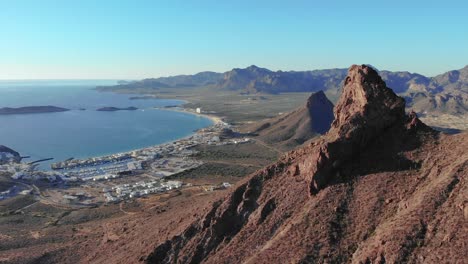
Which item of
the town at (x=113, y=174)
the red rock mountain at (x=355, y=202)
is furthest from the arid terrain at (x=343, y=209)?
the town at (x=113, y=174)

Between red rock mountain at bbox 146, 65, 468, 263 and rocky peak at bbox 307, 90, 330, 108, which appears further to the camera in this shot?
rocky peak at bbox 307, 90, 330, 108

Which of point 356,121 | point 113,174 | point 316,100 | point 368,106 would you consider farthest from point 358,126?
point 316,100

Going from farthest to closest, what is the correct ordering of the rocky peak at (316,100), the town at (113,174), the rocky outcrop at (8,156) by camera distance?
the rocky peak at (316,100), the rocky outcrop at (8,156), the town at (113,174)

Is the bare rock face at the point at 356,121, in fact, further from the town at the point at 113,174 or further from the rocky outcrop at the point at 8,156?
the rocky outcrop at the point at 8,156

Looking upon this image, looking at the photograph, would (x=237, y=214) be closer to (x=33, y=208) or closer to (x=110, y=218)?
(x=110, y=218)

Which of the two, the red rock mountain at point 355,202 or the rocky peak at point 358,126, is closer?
the red rock mountain at point 355,202

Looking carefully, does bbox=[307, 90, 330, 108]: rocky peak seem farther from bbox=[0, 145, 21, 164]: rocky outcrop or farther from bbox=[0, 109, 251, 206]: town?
bbox=[0, 145, 21, 164]: rocky outcrop

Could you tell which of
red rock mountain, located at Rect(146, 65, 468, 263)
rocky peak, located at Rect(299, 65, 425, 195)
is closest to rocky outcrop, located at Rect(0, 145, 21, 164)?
red rock mountain, located at Rect(146, 65, 468, 263)
